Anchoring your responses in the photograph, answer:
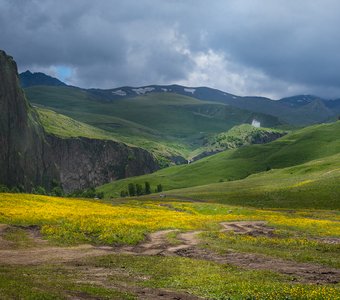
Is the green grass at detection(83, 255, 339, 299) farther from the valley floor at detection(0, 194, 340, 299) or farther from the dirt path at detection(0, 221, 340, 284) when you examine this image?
the dirt path at detection(0, 221, 340, 284)

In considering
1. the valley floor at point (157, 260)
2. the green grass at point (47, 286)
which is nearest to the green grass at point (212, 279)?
the valley floor at point (157, 260)

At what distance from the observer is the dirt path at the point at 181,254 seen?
3147 centimetres

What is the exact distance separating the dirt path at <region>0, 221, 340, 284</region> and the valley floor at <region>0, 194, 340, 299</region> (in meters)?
0.08

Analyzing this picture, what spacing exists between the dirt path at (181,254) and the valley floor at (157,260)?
0.27 feet

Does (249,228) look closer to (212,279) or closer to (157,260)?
(157,260)

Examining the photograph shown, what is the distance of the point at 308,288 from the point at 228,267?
9.71 meters

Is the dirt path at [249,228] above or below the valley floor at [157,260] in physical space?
below

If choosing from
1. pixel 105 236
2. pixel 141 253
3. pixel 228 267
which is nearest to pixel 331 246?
pixel 228 267

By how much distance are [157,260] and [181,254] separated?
5.15 meters

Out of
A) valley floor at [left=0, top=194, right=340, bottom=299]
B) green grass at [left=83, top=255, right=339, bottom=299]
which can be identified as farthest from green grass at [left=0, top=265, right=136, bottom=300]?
green grass at [left=83, top=255, right=339, bottom=299]

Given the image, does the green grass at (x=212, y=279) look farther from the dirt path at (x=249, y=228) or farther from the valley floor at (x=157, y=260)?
the dirt path at (x=249, y=228)

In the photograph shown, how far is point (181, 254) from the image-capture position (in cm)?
4116

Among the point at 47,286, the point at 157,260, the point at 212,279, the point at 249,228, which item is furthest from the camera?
the point at 249,228

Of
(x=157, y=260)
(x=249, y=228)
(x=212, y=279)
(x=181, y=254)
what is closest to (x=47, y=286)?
(x=212, y=279)
